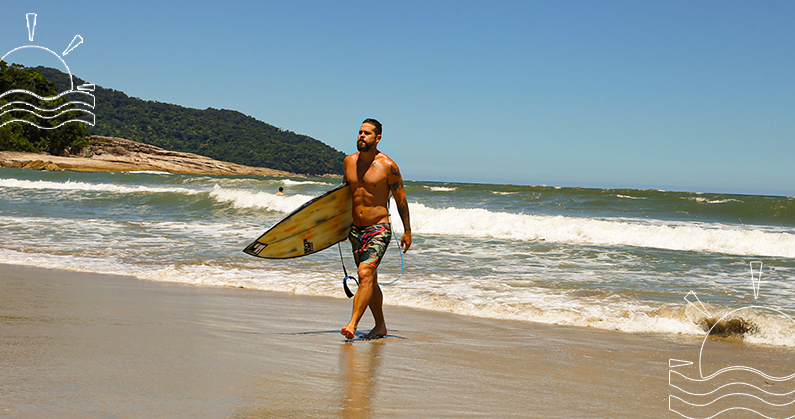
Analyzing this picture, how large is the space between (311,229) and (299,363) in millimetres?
1642

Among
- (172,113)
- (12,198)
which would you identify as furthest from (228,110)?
(12,198)

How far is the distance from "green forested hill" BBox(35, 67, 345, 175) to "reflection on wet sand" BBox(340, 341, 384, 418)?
98.2 meters

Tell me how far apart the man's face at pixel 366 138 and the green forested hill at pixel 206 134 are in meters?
97.8

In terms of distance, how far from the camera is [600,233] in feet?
49.1

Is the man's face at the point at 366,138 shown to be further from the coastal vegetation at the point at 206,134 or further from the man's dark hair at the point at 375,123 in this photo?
the coastal vegetation at the point at 206,134

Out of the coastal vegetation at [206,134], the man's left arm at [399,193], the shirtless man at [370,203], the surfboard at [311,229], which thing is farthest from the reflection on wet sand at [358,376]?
the coastal vegetation at [206,134]

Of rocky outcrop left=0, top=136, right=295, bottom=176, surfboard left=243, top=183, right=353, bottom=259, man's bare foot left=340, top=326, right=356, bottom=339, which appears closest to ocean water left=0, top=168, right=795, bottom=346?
surfboard left=243, top=183, right=353, bottom=259

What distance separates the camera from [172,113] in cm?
11206

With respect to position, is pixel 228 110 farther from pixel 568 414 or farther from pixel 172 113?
pixel 568 414

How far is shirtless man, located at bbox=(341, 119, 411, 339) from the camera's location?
13.9 ft

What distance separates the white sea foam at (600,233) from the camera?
1348 cm

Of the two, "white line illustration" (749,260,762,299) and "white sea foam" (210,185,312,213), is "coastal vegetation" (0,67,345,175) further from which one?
"white line illustration" (749,260,762,299)

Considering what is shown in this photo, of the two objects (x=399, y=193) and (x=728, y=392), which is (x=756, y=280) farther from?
(x=399, y=193)

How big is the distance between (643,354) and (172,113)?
120 metres
